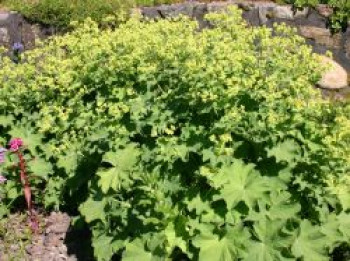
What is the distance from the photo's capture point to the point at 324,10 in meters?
8.09

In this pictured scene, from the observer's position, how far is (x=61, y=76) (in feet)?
17.6

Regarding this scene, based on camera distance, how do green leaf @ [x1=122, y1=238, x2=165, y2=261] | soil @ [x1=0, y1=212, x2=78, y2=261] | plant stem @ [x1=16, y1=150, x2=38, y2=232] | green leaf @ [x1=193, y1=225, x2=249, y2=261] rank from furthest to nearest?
plant stem @ [x1=16, y1=150, x2=38, y2=232] < soil @ [x1=0, y1=212, x2=78, y2=261] < green leaf @ [x1=122, y1=238, x2=165, y2=261] < green leaf @ [x1=193, y1=225, x2=249, y2=261]

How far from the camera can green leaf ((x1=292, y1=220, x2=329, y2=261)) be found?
13.3ft

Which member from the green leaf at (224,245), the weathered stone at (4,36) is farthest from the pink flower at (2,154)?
the weathered stone at (4,36)

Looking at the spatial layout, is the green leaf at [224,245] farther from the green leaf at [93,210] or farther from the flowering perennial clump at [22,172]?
the flowering perennial clump at [22,172]

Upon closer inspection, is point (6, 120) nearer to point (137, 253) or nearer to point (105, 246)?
point (105, 246)

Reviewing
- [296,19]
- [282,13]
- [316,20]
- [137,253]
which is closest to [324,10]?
[316,20]

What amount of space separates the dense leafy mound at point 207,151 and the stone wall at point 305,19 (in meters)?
2.84

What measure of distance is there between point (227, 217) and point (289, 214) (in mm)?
442

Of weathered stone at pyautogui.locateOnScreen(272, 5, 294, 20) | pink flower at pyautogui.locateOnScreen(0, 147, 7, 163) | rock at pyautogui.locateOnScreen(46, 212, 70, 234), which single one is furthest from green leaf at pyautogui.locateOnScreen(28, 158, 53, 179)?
weathered stone at pyautogui.locateOnScreen(272, 5, 294, 20)

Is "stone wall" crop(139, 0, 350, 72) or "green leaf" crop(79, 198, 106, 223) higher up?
"stone wall" crop(139, 0, 350, 72)

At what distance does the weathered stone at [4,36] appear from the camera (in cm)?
780

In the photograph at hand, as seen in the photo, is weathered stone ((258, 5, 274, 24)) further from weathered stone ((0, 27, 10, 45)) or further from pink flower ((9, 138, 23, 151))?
pink flower ((9, 138, 23, 151))

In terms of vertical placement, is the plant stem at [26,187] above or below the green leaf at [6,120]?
below
